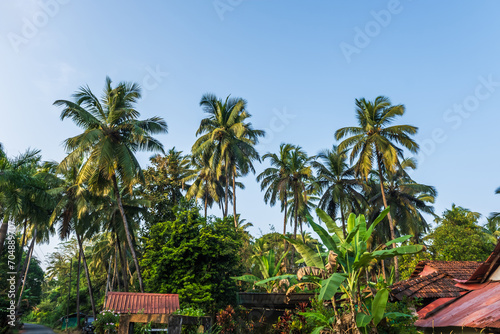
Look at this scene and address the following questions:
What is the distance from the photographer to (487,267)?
10109mm

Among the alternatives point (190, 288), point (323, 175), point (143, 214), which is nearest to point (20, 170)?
point (190, 288)

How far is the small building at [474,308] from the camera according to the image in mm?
7715

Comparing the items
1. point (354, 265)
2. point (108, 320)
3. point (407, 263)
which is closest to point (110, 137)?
point (108, 320)

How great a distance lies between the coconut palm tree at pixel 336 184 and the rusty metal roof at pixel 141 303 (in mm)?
20959

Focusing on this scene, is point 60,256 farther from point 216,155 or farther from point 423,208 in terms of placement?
point 423,208

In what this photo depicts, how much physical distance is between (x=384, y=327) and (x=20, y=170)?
16.3 m

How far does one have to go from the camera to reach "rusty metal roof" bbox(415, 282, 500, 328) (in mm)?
7539

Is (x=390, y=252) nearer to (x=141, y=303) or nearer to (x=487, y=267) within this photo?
(x=487, y=267)

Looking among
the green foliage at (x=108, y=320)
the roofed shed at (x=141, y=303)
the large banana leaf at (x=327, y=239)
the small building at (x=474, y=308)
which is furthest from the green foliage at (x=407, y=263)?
the green foliage at (x=108, y=320)

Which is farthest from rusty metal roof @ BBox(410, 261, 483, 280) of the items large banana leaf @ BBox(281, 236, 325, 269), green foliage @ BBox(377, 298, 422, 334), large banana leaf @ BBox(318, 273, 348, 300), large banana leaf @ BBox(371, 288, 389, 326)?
large banana leaf @ BBox(318, 273, 348, 300)

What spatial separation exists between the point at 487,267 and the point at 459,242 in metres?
14.0

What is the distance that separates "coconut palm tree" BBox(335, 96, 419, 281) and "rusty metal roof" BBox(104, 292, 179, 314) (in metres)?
16.1

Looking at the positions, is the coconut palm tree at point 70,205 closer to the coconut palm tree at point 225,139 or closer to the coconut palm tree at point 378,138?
the coconut palm tree at point 225,139

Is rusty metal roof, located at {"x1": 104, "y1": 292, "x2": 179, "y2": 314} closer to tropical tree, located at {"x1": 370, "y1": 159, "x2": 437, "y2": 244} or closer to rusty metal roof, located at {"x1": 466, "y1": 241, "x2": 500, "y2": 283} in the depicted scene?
rusty metal roof, located at {"x1": 466, "y1": 241, "x2": 500, "y2": 283}
